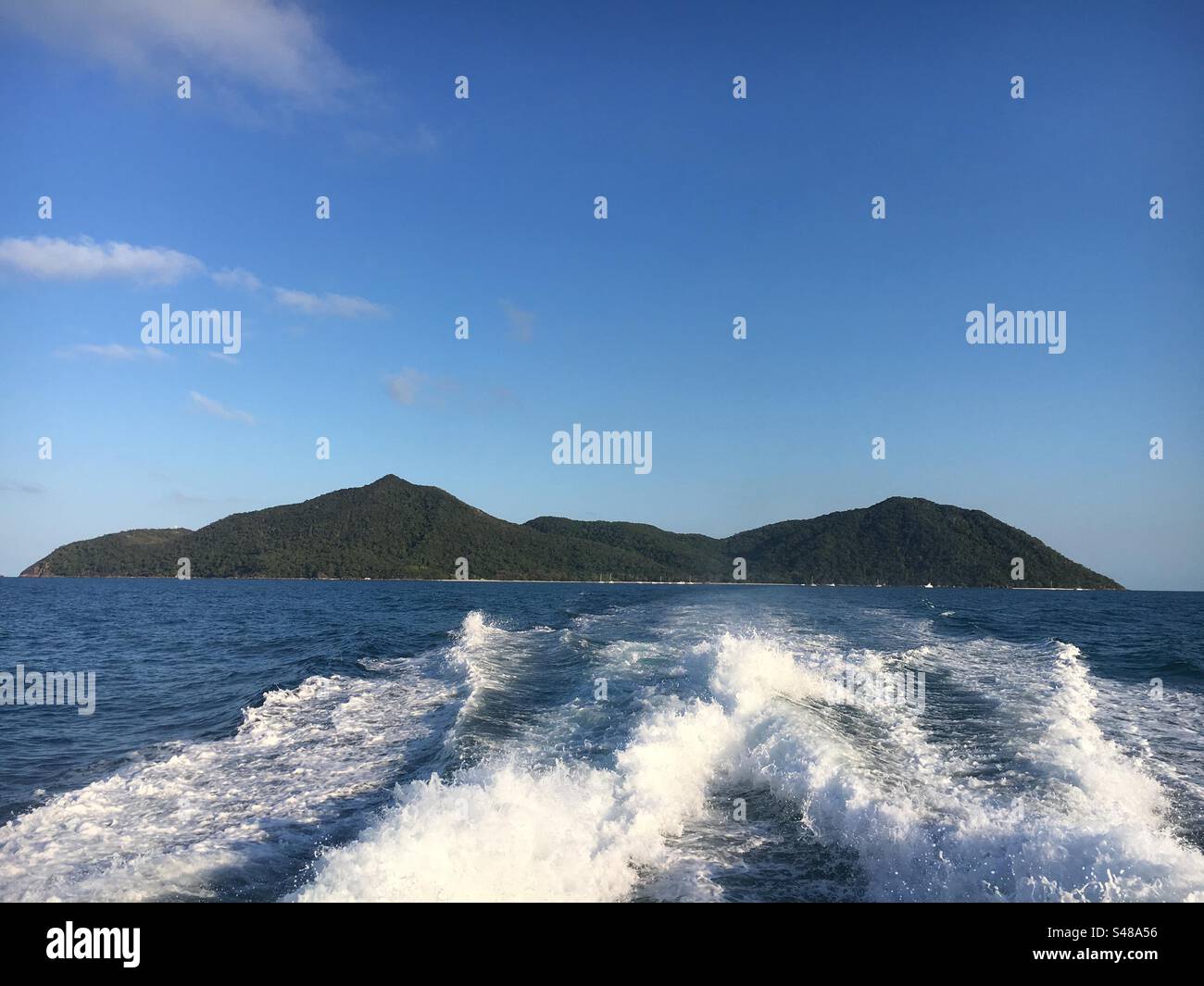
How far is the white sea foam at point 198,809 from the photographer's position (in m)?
8.14

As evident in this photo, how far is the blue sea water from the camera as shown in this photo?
7.78 meters

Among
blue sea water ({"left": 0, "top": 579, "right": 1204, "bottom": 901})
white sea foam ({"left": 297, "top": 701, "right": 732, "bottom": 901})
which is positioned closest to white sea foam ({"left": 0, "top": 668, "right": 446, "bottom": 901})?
blue sea water ({"left": 0, "top": 579, "right": 1204, "bottom": 901})

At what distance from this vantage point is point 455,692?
19344mm

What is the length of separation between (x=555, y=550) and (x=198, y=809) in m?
174

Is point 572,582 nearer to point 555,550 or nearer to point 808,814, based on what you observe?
point 555,550

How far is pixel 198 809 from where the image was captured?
412 inches

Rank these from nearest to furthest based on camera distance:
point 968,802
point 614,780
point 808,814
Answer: point 808,814 < point 968,802 < point 614,780

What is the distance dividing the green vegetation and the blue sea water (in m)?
131

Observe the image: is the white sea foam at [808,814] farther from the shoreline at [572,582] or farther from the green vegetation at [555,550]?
the green vegetation at [555,550]

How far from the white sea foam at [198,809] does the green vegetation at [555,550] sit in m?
144

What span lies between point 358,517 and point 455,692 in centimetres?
17948

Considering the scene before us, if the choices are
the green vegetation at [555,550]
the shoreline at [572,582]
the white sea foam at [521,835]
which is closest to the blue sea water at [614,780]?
the white sea foam at [521,835]

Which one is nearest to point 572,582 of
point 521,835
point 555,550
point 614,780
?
point 555,550

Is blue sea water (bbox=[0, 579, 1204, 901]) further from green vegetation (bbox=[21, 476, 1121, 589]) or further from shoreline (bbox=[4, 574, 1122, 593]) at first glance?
green vegetation (bbox=[21, 476, 1121, 589])
